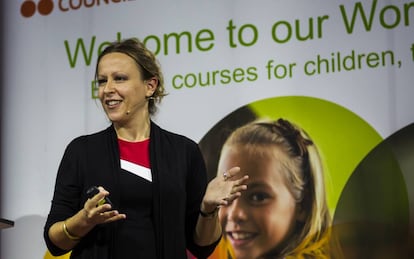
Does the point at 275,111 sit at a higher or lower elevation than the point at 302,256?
higher

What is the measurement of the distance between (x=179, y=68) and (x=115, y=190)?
5.57 feet

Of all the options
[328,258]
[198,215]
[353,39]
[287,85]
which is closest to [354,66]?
[353,39]

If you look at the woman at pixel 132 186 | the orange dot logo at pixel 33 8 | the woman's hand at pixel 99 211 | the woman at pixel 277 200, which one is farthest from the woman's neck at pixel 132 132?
→ the orange dot logo at pixel 33 8

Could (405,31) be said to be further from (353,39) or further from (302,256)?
(302,256)

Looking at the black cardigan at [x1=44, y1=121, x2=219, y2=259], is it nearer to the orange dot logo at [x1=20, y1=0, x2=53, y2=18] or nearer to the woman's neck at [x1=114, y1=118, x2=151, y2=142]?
the woman's neck at [x1=114, y1=118, x2=151, y2=142]

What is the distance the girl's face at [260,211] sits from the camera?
333 cm

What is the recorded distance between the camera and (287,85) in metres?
3.44

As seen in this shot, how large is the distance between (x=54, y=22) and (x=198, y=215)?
2144 mm

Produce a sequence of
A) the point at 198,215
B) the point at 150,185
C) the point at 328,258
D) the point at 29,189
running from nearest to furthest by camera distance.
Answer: the point at 150,185 → the point at 198,215 → the point at 328,258 → the point at 29,189

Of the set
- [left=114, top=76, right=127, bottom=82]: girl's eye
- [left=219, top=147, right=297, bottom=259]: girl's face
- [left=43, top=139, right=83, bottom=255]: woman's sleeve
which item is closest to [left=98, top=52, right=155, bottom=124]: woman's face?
[left=114, top=76, right=127, bottom=82]: girl's eye

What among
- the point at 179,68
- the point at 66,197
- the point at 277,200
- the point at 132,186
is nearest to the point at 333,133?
the point at 277,200

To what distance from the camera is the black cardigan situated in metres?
2.08

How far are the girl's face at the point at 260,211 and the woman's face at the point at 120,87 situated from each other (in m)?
1.25

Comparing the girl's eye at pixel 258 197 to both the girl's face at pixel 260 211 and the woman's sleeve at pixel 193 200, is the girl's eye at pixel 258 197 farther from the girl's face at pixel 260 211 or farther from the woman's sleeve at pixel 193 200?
the woman's sleeve at pixel 193 200
